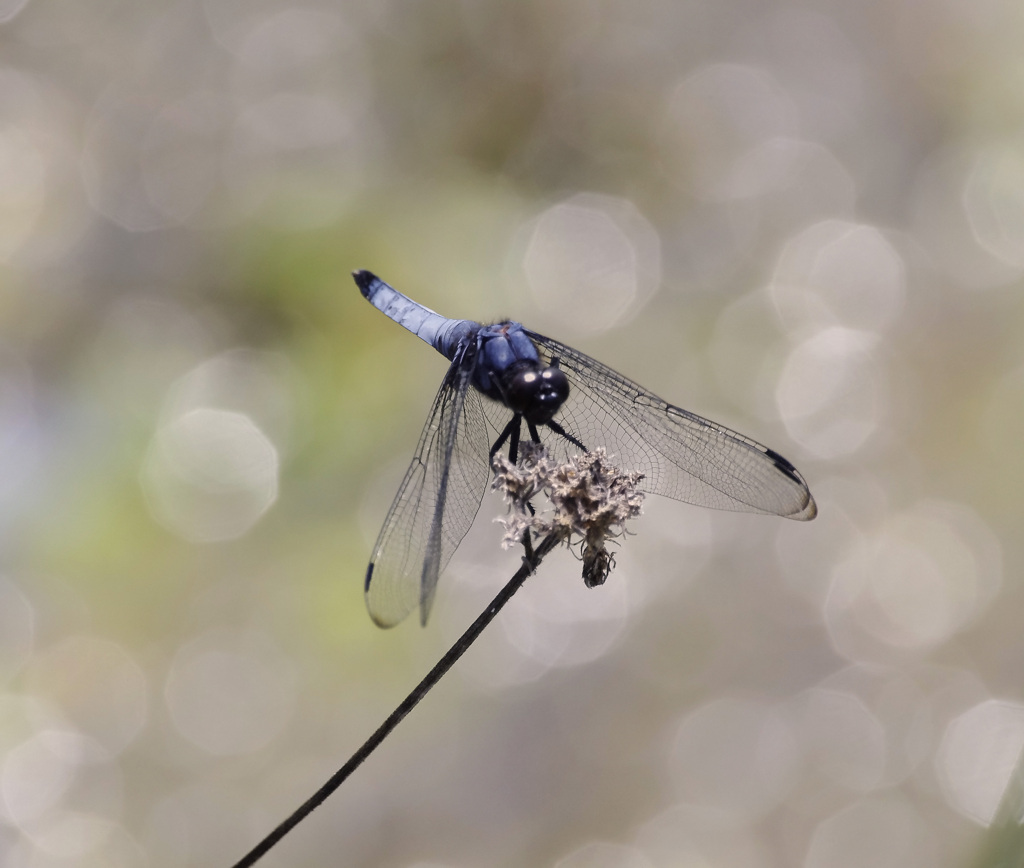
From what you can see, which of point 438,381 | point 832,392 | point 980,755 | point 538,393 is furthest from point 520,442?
point 832,392

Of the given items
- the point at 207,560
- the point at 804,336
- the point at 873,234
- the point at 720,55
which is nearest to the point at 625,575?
the point at 804,336

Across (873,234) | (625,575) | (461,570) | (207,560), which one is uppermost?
(873,234)

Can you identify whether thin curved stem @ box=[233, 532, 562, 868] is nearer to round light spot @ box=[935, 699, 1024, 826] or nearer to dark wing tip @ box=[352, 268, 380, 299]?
dark wing tip @ box=[352, 268, 380, 299]

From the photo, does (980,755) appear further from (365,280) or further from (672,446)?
(365,280)

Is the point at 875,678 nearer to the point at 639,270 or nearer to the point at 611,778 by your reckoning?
the point at 611,778

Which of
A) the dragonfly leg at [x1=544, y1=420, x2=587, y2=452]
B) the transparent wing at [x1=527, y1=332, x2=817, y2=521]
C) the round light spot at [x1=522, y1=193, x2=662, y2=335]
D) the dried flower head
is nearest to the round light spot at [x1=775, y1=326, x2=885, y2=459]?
the round light spot at [x1=522, y1=193, x2=662, y2=335]

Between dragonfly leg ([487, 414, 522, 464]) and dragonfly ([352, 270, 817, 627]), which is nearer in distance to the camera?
dragonfly ([352, 270, 817, 627])

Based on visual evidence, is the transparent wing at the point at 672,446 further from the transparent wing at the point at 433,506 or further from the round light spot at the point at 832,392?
the round light spot at the point at 832,392
